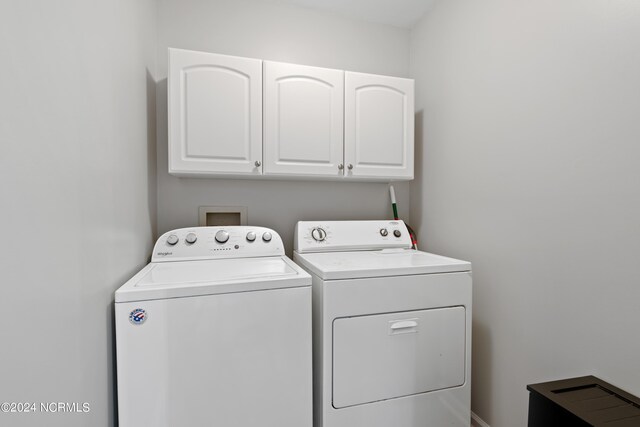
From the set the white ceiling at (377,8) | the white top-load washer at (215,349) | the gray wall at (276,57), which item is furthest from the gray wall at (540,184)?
the white top-load washer at (215,349)

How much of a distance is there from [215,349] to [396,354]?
791 mm

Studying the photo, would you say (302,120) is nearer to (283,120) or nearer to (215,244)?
(283,120)

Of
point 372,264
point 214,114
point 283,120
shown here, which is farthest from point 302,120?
point 372,264

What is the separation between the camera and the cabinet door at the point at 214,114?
156 centimetres

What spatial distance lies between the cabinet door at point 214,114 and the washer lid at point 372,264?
64cm

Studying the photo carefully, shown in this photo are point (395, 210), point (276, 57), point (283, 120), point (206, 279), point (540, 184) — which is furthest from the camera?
point (395, 210)

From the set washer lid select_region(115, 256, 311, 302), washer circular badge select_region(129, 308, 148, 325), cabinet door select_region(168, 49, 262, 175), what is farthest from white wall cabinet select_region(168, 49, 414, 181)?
washer circular badge select_region(129, 308, 148, 325)

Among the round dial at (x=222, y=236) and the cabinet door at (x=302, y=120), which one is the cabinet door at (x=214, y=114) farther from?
the round dial at (x=222, y=236)

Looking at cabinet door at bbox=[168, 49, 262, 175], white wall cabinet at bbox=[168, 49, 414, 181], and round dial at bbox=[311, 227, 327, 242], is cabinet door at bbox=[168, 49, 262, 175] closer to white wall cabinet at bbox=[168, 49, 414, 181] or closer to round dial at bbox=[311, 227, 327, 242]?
white wall cabinet at bbox=[168, 49, 414, 181]

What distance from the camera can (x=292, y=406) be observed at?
120 centimetres

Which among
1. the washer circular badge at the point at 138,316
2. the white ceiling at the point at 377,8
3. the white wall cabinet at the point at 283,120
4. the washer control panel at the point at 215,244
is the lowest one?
the washer circular badge at the point at 138,316

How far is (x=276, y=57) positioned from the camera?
6.58 feet

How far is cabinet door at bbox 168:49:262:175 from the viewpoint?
1.56m

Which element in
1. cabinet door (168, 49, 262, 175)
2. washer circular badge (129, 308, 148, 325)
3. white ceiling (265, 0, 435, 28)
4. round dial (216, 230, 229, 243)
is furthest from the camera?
white ceiling (265, 0, 435, 28)
